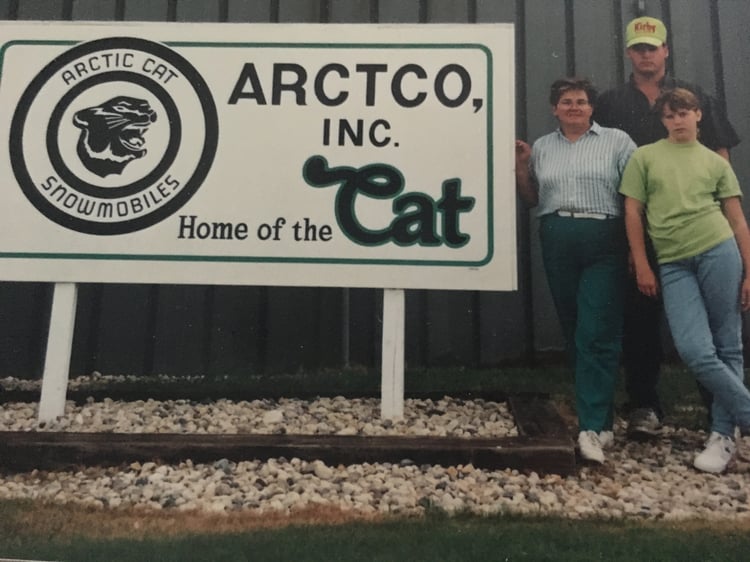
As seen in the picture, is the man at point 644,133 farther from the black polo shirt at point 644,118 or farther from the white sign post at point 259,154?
the white sign post at point 259,154

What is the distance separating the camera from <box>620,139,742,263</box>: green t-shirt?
1905 mm

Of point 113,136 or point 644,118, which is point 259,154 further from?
point 644,118

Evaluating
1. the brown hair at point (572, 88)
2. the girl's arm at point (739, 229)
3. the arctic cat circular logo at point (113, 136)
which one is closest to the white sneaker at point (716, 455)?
the girl's arm at point (739, 229)

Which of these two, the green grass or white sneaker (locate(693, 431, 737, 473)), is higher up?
white sneaker (locate(693, 431, 737, 473))

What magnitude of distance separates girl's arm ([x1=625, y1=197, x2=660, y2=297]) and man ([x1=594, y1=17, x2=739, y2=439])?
1.10ft

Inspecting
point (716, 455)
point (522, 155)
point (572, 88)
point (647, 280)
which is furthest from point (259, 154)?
point (716, 455)

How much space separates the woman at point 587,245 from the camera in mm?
1993

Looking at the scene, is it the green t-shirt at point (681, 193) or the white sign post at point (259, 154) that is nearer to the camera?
the green t-shirt at point (681, 193)

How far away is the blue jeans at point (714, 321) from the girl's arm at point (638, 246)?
6 cm

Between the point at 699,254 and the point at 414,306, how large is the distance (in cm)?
147

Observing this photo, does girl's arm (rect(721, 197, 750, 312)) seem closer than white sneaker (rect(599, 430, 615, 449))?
Yes

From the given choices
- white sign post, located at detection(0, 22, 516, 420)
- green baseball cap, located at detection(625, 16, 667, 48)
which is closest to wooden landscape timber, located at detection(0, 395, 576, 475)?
white sign post, located at detection(0, 22, 516, 420)

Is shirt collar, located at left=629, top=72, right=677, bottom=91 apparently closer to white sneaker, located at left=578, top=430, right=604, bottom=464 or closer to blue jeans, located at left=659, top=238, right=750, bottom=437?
blue jeans, located at left=659, top=238, right=750, bottom=437

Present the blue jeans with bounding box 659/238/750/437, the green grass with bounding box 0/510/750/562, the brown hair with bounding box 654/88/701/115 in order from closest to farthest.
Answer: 1. the green grass with bounding box 0/510/750/562
2. the blue jeans with bounding box 659/238/750/437
3. the brown hair with bounding box 654/88/701/115
